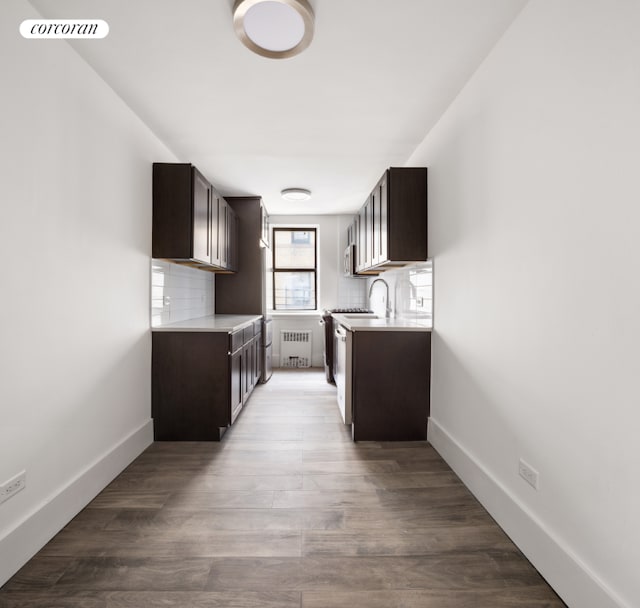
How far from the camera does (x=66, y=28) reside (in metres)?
1.78

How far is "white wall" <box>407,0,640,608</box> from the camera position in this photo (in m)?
1.18

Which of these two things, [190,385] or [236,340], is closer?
[190,385]

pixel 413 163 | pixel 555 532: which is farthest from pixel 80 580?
pixel 413 163

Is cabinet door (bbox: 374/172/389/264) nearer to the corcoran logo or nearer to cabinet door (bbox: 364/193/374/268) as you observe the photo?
cabinet door (bbox: 364/193/374/268)

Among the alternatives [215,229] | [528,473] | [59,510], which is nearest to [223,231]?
[215,229]

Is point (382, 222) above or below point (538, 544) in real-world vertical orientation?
above

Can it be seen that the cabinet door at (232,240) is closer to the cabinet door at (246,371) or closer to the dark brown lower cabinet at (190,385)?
the cabinet door at (246,371)

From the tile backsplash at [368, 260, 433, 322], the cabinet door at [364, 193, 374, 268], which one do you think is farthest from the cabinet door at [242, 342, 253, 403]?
the tile backsplash at [368, 260, 433, 322]

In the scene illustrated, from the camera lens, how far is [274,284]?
6.24m

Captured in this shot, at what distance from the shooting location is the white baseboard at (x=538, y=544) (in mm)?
1277

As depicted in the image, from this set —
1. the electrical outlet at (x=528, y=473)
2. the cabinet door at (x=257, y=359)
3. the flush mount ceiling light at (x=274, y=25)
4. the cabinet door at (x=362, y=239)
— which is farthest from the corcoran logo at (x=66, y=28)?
the cabinet door at (x=257, y=359)

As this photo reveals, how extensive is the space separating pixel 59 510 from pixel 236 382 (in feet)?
5.06

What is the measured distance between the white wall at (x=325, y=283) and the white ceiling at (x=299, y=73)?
8.21ft

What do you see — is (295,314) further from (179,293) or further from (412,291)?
(412,291)
